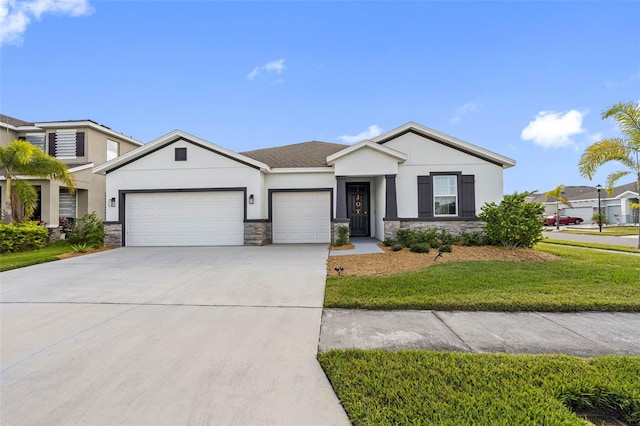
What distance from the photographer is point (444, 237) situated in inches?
445

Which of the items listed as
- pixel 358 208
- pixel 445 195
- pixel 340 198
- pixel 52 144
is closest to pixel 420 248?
pixel 445 195

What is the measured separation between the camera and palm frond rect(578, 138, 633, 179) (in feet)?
38.9

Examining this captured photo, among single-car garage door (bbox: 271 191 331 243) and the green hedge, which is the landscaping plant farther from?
the green hedge

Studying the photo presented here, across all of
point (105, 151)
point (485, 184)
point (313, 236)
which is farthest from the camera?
point (105, 151)

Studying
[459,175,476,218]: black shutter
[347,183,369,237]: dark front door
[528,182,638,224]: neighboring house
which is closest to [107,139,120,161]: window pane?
[347,183,369,237]: dark front door

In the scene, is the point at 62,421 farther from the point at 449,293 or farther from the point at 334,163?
the point at 334,163

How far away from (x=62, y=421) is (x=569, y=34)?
1583 centimetres

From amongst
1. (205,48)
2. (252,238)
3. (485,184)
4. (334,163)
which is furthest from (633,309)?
(205,48)

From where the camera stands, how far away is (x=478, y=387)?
241 centimetres

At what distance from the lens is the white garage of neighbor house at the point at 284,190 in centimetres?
1166

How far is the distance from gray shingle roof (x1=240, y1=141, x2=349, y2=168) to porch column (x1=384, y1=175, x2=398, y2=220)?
2712 mm

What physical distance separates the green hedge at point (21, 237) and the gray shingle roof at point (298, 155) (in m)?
8.85

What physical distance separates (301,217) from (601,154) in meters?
12.3

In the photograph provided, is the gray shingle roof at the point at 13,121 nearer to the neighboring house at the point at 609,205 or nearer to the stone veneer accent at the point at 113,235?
the stone veneer accent at the point at 113,235
